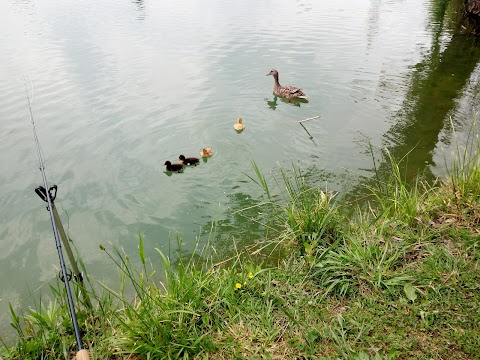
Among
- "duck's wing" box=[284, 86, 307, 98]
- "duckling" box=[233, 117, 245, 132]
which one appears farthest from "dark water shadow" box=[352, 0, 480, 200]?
"duckling" box=[233, 117, 245, 132]

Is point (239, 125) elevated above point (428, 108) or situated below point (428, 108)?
above

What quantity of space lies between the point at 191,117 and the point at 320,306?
6.27 m

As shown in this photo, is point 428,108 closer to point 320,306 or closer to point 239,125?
point 239,125

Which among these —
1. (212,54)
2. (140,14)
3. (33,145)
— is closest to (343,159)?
(33,145)

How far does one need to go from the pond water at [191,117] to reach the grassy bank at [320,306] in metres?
1.44

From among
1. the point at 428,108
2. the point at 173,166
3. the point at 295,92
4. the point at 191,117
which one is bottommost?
the point at 428,108

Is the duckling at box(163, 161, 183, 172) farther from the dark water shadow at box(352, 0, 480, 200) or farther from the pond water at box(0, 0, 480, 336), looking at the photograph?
the dark water shadow at box(352, 0, 480, 200)

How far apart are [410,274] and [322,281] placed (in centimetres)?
77

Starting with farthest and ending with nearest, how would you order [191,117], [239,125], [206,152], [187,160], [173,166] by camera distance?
[191,117] < [239,125] < [206,152] < [187,160] < [173,166]

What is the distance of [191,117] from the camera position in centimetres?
849

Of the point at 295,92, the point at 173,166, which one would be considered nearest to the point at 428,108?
the point at 295,92

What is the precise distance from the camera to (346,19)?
18266 millimetres

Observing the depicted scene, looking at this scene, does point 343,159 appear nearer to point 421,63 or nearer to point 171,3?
point 421,63

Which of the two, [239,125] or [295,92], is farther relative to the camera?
[295,92]
